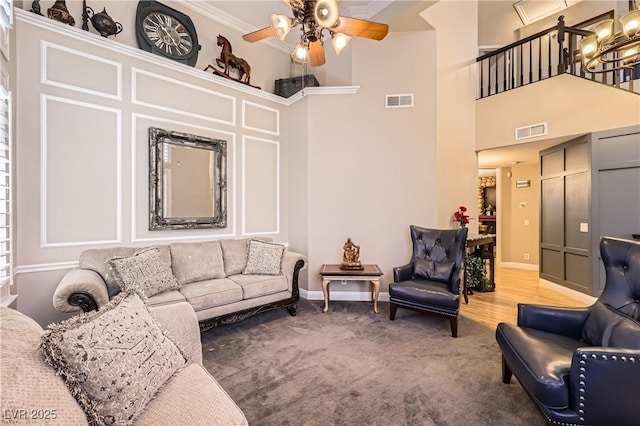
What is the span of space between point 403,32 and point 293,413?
4768 millimetres

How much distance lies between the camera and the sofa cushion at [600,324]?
167 cm

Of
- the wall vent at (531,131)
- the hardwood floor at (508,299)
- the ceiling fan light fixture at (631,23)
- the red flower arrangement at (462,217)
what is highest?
the ceiling fan light fixture at (631,23)

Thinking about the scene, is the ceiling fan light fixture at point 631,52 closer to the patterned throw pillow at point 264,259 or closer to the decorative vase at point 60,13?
the patterned throw pillow at point 264,259

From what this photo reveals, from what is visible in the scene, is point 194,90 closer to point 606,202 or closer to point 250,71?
point 250,71

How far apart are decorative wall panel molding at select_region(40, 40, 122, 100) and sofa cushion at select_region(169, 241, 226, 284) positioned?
1780 millimetres

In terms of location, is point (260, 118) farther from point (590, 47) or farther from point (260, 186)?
point (590, 47)

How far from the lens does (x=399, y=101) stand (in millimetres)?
4117

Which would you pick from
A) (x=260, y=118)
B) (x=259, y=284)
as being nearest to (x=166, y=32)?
(x=260, y=118)

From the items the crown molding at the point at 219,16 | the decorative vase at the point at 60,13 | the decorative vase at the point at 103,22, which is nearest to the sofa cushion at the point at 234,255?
the decorative vase at the point at 103,22

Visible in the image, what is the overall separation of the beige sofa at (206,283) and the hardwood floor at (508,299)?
2.34m

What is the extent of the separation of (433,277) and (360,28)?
2712mm

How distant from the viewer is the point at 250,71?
13.8ft

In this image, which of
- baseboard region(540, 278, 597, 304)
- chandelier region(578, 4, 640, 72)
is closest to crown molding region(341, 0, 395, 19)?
chandelier region(578, 4, 640, 72)

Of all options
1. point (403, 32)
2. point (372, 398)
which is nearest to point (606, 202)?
point (403, 32)
